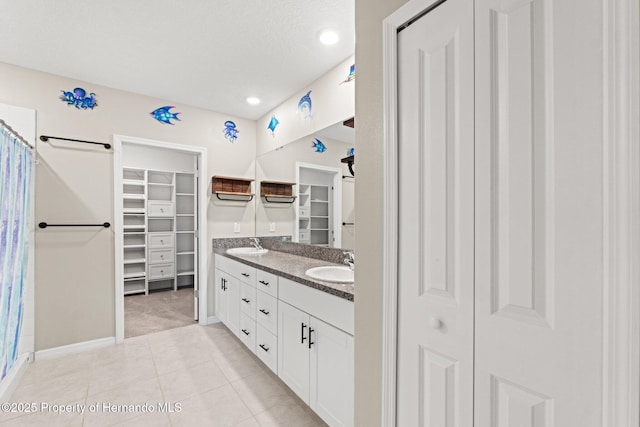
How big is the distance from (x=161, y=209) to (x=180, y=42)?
133 inches

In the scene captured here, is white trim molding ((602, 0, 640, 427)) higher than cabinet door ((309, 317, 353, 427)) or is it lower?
higher

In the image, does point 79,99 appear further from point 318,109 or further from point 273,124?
point 318,109

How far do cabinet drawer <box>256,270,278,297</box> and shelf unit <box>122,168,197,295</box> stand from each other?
2.59 m

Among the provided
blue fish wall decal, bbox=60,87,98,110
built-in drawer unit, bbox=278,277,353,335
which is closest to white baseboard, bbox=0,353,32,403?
built-in drawer unit, bbox=278,277,353,335

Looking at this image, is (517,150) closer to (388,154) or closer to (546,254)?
(546,254)

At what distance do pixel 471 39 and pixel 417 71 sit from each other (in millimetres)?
179

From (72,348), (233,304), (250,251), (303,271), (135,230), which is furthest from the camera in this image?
(135,230)

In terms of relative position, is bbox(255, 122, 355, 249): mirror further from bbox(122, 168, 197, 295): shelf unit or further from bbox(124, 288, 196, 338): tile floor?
bbox(122, 168, 197, 295): shelf unit

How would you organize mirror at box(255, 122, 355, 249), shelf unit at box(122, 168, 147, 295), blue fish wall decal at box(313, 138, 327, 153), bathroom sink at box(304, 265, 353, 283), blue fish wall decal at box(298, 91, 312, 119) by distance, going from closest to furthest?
bathroom sink at box(304, 265, 353, 283)
mirror at box(255, 122, 355, 249)
blue fish wall decal at box(313, 138, 327, 153)
blue fish wall decal at box(298, 91, 312, 119)
shelf unit at box(122, 168, 147, 295)

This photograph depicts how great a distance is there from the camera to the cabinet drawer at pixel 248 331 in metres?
2.41

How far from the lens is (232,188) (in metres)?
3.44

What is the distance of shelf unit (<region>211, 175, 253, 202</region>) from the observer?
3.33 m

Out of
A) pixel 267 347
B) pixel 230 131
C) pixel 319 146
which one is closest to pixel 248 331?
pixel 267 347

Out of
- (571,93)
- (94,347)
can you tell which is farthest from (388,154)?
(94,347)
